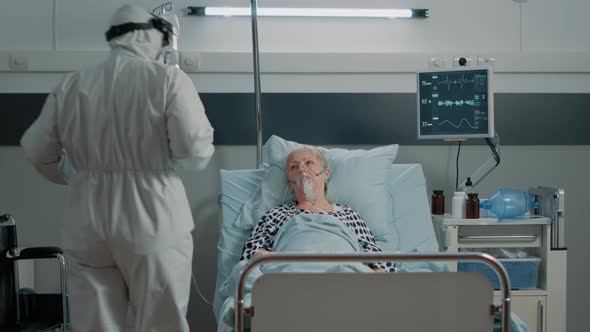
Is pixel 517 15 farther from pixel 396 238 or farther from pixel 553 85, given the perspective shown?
pixel 396 238

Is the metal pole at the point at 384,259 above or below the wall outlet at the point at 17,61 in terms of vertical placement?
below

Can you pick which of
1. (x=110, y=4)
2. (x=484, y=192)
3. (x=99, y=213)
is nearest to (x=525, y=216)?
(x=484, y=192)

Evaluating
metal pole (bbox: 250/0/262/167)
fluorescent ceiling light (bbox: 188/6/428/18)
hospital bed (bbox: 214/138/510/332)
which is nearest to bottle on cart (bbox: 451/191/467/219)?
metal pole (bbox: 250/0/262/167)

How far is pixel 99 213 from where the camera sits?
2.27 meters

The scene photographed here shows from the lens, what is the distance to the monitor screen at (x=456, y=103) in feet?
10.9

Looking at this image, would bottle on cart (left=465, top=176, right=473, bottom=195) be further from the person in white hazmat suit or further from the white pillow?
the person in white hazmat suit

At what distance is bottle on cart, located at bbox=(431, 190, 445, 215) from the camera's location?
354 cm

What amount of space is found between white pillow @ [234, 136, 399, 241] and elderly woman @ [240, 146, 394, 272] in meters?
0.06

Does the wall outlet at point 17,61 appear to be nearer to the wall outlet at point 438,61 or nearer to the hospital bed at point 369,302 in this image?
the wall outlet at point 438,61

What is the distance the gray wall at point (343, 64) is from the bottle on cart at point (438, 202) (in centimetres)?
34

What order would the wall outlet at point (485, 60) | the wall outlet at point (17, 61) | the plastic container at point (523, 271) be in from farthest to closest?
the wall outlet at point (485, 60) → the wall outlet at point (17, 61) → the plastic container at point (523, 271)

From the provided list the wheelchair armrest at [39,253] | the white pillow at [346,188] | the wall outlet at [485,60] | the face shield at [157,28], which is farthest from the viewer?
the wall outlet at [485,60]

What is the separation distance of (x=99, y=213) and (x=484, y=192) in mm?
2315

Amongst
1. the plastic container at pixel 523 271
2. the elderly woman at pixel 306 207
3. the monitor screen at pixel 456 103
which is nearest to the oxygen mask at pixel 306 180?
the elderly woman at pixel 306 207
